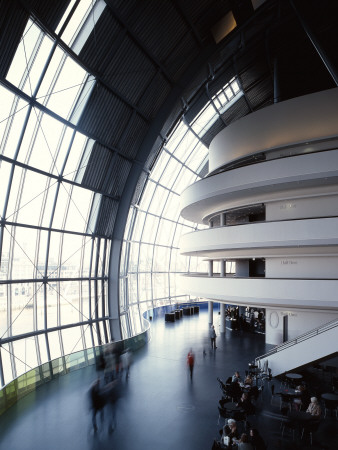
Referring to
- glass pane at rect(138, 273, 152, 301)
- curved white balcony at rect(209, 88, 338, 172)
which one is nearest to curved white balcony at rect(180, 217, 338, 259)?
curved white balcony at rect(209, 88, 338, 172)

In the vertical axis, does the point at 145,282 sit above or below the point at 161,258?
below

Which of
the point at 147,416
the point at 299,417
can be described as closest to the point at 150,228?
the point at 147,416

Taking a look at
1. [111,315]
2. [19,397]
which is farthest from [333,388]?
[111,315]

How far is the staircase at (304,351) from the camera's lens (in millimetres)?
15555

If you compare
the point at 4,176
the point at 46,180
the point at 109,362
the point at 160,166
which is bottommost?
the point at 109,362

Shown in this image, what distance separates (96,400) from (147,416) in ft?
8.59

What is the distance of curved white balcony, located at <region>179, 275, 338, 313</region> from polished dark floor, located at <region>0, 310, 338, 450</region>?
3.99m

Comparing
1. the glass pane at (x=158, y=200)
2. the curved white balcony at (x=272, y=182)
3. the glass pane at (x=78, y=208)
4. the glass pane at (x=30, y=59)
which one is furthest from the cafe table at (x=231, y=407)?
the glass pane at (x=158, y=200)

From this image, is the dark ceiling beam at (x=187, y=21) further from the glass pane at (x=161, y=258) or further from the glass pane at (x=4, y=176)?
the glass pane at (x=161, y=258)

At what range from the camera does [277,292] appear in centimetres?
1830

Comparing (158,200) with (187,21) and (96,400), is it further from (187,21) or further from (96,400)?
(96,400)

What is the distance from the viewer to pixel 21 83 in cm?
1739

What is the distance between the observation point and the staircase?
51.0 ft

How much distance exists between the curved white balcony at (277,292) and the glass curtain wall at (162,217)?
42.8ft
